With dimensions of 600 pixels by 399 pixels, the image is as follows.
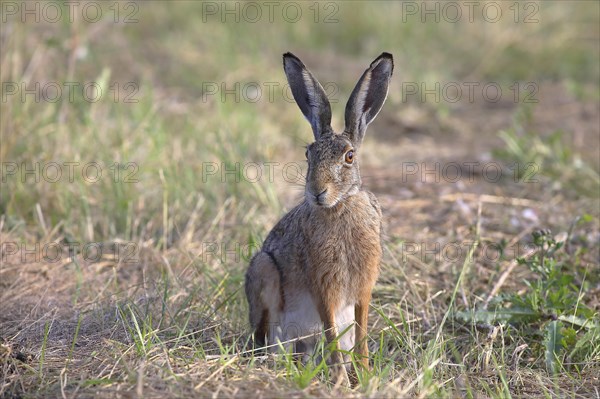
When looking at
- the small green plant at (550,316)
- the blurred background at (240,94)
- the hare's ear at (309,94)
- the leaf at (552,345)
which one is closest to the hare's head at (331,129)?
the hare's ear at (309,94)

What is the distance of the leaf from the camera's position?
4391 millimetres

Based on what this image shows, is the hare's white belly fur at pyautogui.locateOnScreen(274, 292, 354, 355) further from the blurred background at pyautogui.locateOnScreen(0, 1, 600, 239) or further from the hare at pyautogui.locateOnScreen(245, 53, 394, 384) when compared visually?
the blurred background at pyautogui.locateOnScreen(0, 1, 600, 239)

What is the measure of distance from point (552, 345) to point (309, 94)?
1.87m

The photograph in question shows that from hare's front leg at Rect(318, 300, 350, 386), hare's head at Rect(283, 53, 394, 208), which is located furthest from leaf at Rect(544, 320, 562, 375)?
hare's head at Rect(283, 53, 394, 208)

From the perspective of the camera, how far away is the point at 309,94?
4.45 metres

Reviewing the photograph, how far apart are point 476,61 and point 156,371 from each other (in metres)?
8.41

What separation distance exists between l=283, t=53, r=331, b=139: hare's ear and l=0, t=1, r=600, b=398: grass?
482 mm

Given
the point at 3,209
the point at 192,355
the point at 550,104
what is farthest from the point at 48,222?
the point at 550,104

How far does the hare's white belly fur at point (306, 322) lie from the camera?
4379mm

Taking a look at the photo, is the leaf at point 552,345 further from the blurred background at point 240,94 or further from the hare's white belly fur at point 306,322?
the blurred background at point 240,94

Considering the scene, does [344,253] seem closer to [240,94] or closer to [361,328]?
[361,328]

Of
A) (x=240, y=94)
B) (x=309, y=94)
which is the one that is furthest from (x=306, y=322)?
(x=240, y=94)

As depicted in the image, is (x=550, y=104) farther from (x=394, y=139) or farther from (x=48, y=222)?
(x=48, y=222)

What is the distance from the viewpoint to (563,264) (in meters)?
5.42
